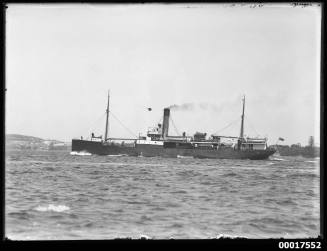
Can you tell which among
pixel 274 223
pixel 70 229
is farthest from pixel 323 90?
pixel 70 229

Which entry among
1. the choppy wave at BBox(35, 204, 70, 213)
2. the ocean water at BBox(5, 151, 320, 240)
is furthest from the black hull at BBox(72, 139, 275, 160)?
the choppy wave at BBox(35, 204, 70, 213)

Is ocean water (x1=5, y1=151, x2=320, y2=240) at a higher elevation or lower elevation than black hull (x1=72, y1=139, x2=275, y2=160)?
higher

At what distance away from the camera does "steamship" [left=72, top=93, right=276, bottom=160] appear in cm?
3972

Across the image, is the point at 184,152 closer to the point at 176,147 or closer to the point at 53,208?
the point at 176,147

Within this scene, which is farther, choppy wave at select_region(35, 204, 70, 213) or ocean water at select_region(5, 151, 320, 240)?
choppy wave at select_region(35, 204, 70, 213)

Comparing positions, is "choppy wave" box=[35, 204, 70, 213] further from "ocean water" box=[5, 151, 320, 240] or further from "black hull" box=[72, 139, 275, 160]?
"black hull" box=[72, 139, 275, 160]

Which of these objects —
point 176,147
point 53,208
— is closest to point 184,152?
point 176,147

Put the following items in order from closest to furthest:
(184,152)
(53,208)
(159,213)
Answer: (53,208) → (159,213) → (184,152)

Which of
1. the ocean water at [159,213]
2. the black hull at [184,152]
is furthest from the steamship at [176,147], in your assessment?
the ocean water at [159,213]

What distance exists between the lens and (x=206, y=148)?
39969 millimetres

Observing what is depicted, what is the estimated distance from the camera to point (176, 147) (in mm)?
40094

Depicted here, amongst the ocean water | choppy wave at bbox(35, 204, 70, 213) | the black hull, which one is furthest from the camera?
the black hull

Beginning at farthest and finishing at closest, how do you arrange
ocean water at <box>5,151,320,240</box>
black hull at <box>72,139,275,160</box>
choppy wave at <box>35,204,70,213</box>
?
1. black hull at <box>72,139,275,160</box>
2. choppy wave at <box>35,204,70,213</box>
3. ocean water at <box>5,151,320,240</box>

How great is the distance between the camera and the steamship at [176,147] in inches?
1564
